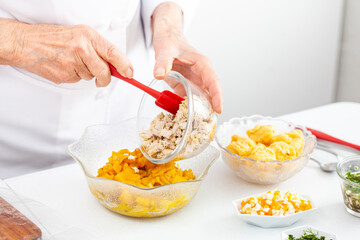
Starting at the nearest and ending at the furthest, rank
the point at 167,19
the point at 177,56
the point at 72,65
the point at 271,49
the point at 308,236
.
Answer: the point at 308,236 → the point at 72,65 → the point at 177,56 → the point at 167,19 → the point at 271,49

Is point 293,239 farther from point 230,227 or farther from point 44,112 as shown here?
point 44,112

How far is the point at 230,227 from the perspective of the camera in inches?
35.6

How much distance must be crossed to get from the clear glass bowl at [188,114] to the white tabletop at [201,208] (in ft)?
0.44

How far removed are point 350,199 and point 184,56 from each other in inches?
20.3

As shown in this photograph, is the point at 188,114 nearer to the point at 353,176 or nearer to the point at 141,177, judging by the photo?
the point at 141,177

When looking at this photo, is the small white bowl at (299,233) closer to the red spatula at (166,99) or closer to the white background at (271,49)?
the red spatula at (166,99)

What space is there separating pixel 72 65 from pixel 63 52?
0.11 ft

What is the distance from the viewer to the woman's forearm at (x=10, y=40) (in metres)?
1.02

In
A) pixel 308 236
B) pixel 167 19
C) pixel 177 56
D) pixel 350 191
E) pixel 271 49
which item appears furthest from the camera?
pixel 271 49

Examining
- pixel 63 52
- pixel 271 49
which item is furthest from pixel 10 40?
pixel 271 49

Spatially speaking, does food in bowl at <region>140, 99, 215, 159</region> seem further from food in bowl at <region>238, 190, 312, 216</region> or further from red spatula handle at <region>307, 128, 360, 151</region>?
red spatula handle at <region>307, 128, 360, 151</region>

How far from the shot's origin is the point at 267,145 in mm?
1087

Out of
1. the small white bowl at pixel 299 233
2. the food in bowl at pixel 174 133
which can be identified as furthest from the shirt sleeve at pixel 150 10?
the small white bowl at pixel 299 233

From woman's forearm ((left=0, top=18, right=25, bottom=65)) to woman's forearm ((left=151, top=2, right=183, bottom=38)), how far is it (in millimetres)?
375
